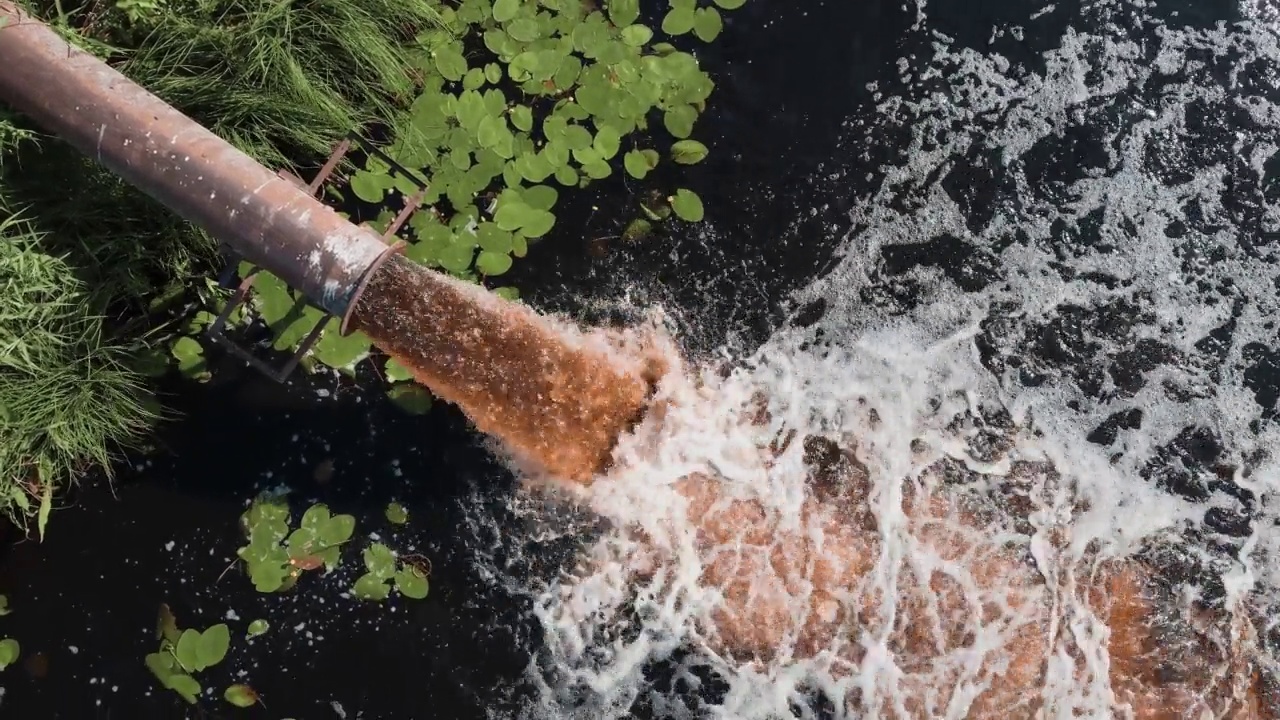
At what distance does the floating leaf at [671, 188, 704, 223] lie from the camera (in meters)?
3.70

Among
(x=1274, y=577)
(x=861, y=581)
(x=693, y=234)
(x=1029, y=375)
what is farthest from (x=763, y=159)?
(x=1274, y=577)

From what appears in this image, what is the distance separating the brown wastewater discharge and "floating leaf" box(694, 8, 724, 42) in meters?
1.62

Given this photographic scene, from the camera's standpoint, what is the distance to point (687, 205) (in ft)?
12.1

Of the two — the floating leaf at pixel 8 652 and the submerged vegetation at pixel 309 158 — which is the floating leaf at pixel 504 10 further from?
the floating leaf at pixel 8 652

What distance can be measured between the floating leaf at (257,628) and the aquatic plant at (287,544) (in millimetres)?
144

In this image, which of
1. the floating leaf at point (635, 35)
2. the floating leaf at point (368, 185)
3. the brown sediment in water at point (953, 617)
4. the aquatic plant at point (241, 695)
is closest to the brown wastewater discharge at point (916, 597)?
the brown sediment in water at point (953, 617)

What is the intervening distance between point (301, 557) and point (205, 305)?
1247 mm

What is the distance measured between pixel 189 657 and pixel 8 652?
2.64 ft

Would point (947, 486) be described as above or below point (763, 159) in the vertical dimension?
below

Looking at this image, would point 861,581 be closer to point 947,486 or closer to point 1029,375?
point 947,486

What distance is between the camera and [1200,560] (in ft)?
11.8

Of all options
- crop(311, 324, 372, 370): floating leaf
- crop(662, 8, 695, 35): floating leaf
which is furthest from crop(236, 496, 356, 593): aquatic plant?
crop(662, 8, 695, 35): floating leaf

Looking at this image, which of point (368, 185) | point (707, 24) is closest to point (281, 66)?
point (368, 185)

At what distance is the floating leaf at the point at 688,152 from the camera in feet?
12.3
